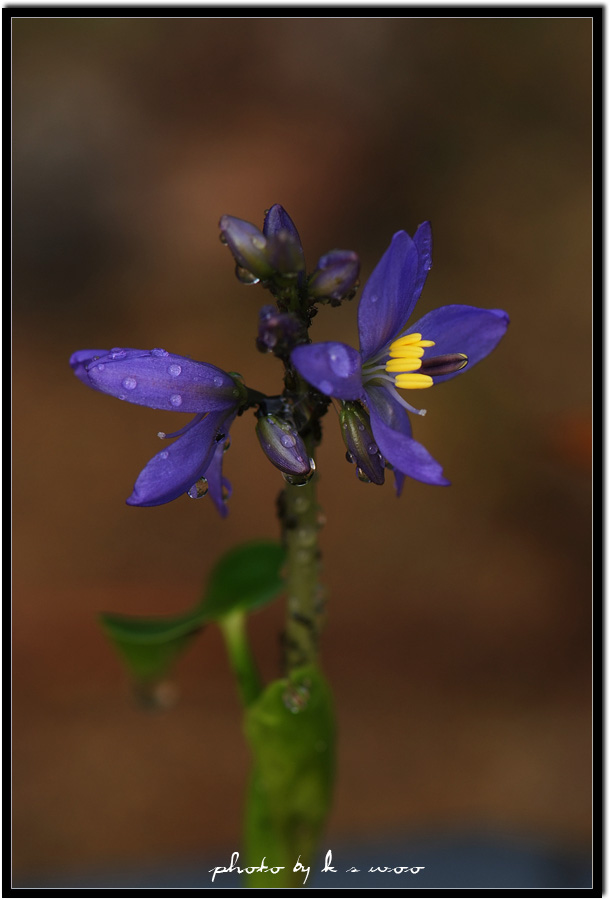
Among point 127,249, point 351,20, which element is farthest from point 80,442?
point 351,20

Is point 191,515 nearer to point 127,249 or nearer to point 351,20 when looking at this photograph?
point 127,249

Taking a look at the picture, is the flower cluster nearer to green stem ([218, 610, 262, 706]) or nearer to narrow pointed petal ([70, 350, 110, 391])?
narrow pointed petal ([70, 350, 110, 391])

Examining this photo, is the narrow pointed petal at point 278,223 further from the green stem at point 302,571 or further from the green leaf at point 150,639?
the green leaf at point 150,639

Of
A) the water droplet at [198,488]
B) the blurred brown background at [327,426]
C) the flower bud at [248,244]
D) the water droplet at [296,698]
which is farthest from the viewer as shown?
the blurred brown background at [327,426]

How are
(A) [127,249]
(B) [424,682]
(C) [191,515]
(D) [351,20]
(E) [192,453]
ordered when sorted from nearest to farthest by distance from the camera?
(E) [192,453]
(B) [424,682]
(C) [191,515]
(A) [127,249]
(D) [351,20]

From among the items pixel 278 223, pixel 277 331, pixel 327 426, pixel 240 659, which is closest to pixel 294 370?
pixel 277 331

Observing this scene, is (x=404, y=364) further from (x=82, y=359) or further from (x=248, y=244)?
(x=82, y=359)

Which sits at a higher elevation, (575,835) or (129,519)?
(129,519)

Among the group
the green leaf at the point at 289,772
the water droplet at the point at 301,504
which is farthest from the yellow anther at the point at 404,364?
the green leaf at the point at 289,772
